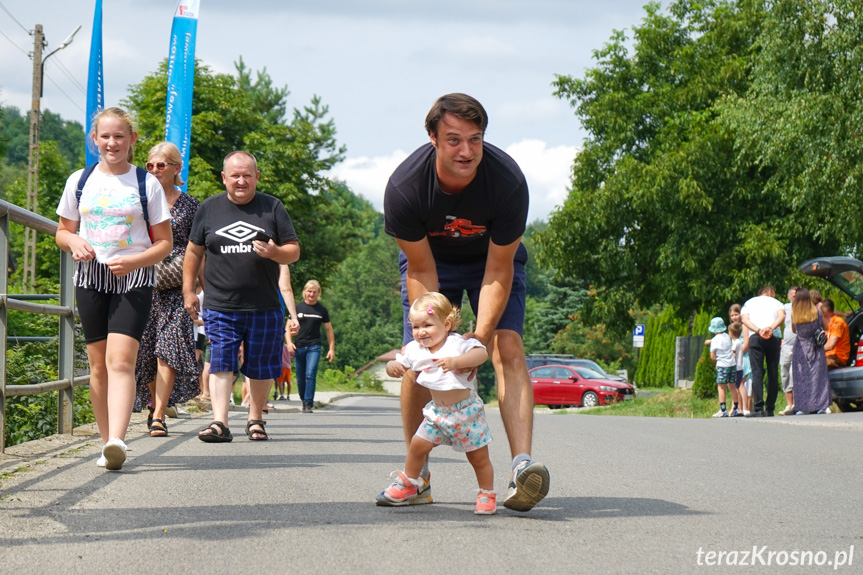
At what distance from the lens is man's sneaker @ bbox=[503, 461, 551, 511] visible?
4.54m

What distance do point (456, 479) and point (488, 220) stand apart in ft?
6.07

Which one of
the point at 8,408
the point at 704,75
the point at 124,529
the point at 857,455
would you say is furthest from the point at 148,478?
the point at 704,75

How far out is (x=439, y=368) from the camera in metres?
4.67

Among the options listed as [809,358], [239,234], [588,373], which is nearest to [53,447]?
[239,234]

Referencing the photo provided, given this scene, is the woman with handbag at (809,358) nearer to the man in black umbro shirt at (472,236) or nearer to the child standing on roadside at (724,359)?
the child standing on roadside at (724,359)

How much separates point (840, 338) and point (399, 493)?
1267cm

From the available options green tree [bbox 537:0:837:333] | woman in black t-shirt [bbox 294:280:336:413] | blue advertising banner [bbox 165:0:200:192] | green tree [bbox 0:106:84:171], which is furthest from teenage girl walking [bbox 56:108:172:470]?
green tree [bbox 0:106:84:171]

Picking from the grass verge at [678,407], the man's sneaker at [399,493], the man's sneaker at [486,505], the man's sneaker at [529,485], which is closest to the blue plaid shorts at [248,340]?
the man's sneaker at [399,493]

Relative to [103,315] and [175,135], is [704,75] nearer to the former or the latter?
[175,135]

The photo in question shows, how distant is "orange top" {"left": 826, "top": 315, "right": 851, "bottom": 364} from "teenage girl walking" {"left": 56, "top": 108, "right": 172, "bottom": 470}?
12288 mm

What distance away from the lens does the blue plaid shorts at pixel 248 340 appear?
805cm

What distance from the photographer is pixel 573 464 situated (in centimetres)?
714

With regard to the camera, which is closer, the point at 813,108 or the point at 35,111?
the point at 813,108

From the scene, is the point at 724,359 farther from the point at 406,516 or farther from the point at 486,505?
the point at 406,516
